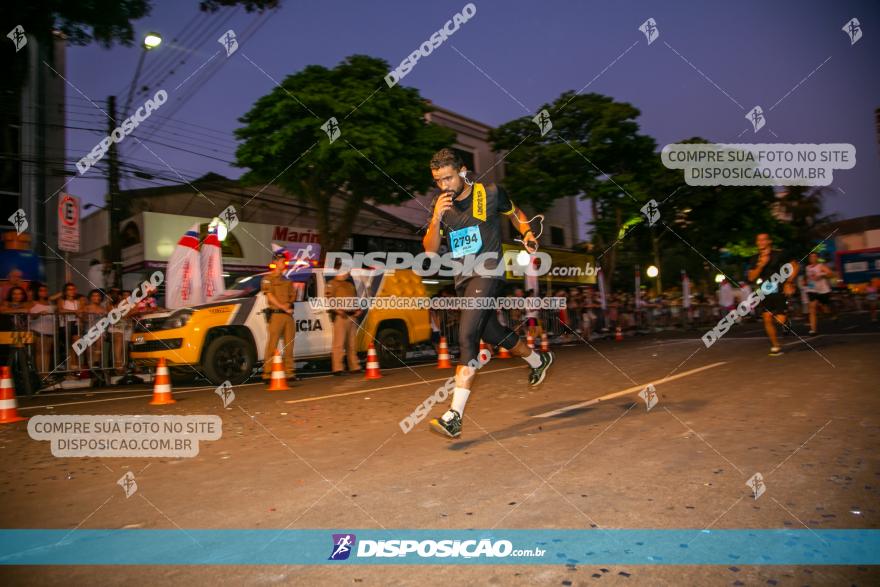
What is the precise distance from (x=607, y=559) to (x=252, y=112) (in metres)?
17.1

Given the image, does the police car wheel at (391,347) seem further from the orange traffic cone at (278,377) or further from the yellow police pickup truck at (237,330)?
the orange traffic cone at (278,377)

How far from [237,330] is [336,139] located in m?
8.09

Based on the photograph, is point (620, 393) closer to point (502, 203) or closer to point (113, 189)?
point (502, 203)

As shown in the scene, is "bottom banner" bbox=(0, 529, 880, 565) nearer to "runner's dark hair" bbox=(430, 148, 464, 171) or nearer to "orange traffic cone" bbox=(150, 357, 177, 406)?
"runner's dark hair" bbox=(430, 148, 464, 171)

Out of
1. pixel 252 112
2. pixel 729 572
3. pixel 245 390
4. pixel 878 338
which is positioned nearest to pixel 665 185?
pixel 878 338

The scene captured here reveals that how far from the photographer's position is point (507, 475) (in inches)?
144

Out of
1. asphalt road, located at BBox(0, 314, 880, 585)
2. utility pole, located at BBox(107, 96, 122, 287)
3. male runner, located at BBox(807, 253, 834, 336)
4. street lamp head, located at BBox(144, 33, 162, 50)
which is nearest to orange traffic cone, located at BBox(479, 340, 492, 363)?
asphalt road, located at BBox(0, 314, 880, 585)

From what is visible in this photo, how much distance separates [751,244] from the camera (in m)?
32.4

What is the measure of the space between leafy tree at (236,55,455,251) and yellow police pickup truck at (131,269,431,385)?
5.99m

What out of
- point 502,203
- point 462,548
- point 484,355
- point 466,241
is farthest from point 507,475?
point 484,355

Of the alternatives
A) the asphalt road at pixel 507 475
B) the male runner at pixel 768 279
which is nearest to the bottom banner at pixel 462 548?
the asphalt road at pixel 507 475

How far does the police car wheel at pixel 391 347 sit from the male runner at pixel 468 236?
7472mm

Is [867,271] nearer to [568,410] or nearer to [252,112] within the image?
[252,112]

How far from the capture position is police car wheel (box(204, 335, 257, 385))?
9.59 m
